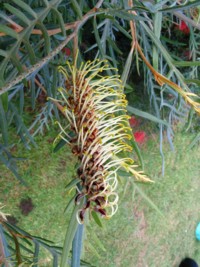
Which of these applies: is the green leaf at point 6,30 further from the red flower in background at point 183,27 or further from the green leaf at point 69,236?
the red flower in background at point 183,27

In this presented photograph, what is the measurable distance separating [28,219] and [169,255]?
2.88 ft

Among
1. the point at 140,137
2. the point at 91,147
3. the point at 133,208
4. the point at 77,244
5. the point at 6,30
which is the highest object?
the point at 6,30

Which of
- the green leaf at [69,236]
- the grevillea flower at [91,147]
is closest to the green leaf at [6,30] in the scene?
the grevillea flower at [91,147]

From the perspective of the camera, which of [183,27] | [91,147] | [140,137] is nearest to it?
[91,147]

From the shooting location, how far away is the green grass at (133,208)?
5.47ft

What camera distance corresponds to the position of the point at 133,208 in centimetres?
200

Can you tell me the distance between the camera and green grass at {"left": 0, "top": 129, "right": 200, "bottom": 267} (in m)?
1.67

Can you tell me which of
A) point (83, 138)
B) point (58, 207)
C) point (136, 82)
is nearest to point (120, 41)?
point (136, 82)

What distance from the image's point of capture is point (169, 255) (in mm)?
2148

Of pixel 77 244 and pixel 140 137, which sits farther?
pixel 140 137

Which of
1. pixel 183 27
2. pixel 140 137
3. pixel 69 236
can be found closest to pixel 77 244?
pixel 69 236

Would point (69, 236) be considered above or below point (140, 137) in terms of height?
above

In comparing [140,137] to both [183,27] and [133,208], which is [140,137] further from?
[183,27]

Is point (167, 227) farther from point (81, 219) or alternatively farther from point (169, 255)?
point (81, 219)
